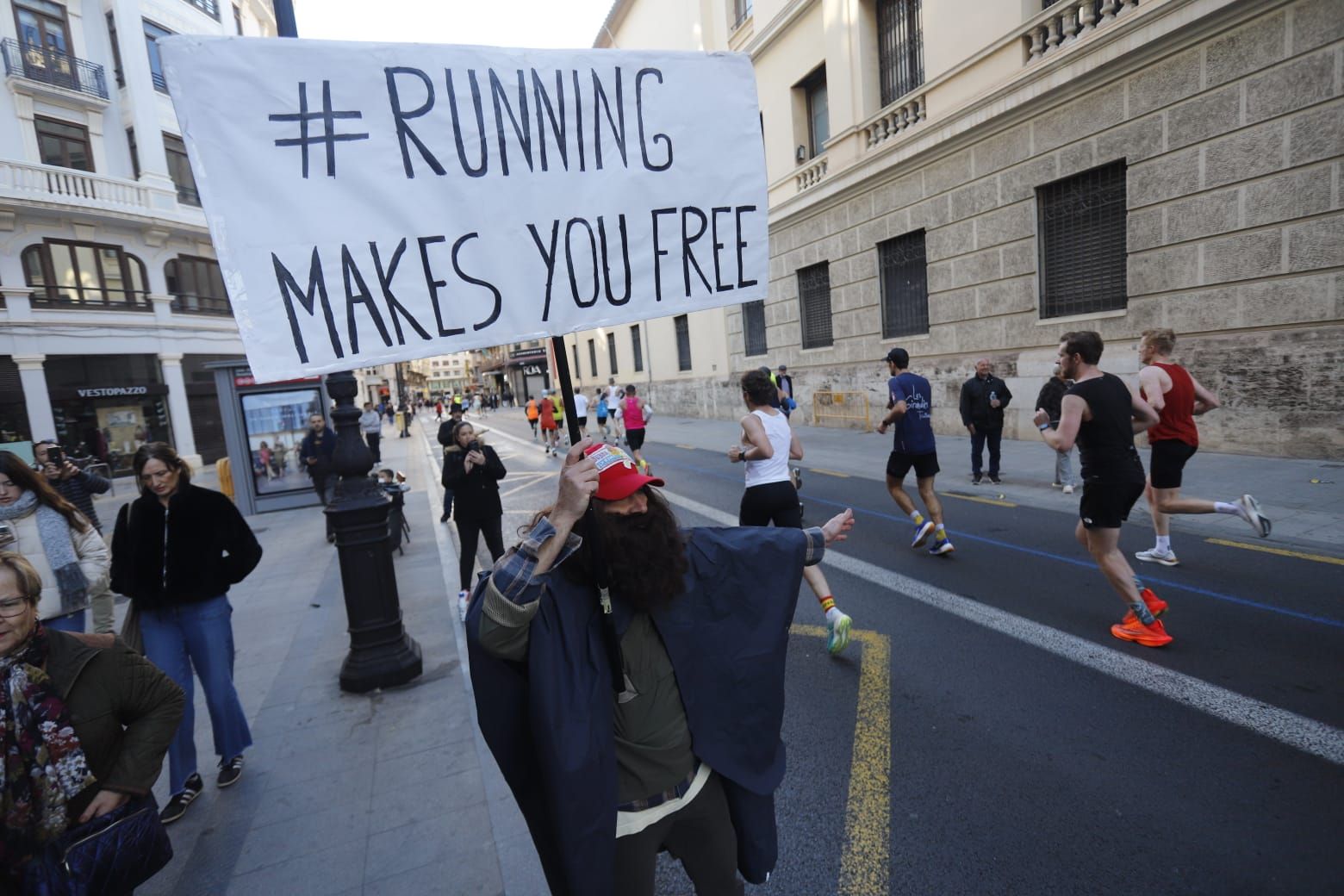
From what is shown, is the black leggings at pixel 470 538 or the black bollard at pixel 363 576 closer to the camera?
the black bollard at pixel 363 576

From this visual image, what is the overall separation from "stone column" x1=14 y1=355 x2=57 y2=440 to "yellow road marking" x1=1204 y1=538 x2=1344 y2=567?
2631 centimetres

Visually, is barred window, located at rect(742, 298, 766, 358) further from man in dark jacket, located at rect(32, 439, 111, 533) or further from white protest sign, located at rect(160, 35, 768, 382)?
white protest sign, located at rect(160, 35, 768, 382)

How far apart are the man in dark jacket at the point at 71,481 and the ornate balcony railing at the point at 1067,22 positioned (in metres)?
13.6

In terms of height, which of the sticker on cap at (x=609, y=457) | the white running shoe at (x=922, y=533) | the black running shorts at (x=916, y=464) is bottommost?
the white running shoe at (x=922, y=533)

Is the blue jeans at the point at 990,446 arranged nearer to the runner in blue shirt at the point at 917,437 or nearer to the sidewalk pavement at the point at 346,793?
the runner in blue shirt at the point at 917,437

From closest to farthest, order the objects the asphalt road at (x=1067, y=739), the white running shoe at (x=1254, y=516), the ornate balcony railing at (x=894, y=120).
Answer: the asphalt road at (x=1067, y=739) < the white running shoe at (x=1254, y=516) < the ornate balcony railing at (x=894, y=120)

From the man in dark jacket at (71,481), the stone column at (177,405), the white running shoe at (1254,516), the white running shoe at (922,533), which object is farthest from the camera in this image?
the stone column at (177,405)

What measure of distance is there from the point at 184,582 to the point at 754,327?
63.7 ft

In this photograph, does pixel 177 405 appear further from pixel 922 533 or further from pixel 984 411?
pixel 922 533

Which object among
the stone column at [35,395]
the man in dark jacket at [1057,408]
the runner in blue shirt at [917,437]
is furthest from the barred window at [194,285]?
the man in dark jacket at [1057,408]

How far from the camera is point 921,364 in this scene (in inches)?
559

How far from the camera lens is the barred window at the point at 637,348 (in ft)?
103

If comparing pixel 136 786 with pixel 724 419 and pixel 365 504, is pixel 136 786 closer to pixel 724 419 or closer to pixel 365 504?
pixel 365 504

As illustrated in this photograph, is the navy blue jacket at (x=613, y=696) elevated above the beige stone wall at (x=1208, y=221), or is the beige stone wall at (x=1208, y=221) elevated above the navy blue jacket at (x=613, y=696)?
the beige stone wall at (x=1208, y=221)
